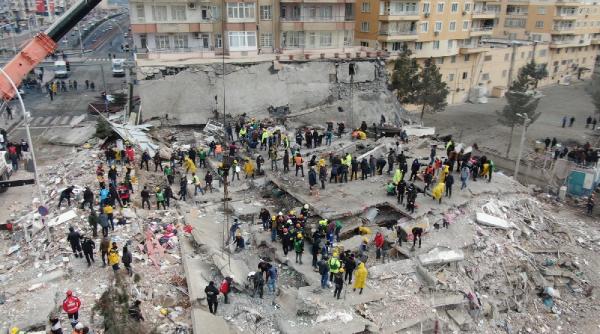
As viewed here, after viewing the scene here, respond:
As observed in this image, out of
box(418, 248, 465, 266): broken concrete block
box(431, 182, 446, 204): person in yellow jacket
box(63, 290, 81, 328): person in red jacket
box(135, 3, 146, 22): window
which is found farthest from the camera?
box(135, 3, 146, 22): window

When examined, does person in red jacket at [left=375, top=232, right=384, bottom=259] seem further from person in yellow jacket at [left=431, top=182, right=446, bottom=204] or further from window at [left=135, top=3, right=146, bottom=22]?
window at [left=135, top=3, right=146, bottom=22]

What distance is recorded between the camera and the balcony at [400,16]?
4106cm

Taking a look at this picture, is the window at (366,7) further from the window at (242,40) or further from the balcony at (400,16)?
the window at (242,40)

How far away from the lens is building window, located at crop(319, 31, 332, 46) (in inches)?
1473

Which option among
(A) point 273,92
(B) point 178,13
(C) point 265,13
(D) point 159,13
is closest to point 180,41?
(B) point 178,13

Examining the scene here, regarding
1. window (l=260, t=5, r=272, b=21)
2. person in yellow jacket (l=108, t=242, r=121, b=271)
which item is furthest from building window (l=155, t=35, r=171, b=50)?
person in yellow jacket (l=108, t=242, r=121, b=271)

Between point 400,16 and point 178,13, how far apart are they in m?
19.7

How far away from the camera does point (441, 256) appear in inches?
702

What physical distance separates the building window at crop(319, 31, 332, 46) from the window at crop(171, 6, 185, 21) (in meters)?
10.8

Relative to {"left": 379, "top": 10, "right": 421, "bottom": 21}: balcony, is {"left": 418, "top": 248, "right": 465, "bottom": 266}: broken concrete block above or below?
below

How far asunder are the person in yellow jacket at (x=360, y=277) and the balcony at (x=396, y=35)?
102ft

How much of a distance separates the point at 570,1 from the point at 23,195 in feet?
200

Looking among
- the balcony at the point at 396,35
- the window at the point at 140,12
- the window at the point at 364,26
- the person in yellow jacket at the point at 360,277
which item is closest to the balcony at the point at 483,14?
the balcony at the point at 396,35

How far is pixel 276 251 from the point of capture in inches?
694
